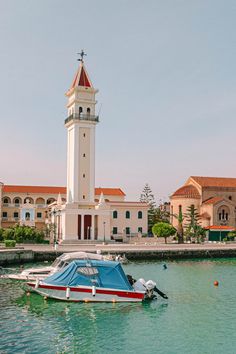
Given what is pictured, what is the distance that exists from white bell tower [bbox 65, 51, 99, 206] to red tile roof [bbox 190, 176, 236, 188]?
28.7m

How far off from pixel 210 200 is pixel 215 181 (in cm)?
632

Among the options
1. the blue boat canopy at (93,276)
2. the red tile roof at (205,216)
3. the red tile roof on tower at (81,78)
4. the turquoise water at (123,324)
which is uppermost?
the red tile roof on tower at (81,78)

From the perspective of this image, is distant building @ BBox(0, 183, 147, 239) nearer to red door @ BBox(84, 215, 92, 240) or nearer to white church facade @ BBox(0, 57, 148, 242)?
white church facade @ BBox(0, 57, 148, 242)

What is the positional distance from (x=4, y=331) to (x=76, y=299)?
25.0 ft

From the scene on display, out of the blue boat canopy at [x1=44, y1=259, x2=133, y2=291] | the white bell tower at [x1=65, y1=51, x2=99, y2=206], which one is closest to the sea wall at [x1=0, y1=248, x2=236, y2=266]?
the white bell tower at [x1=65, y1=51, x2=99, y2=206]

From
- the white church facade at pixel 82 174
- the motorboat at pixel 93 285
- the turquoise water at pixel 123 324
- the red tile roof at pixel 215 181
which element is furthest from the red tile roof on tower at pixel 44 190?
the motorboat at pixel 93 285

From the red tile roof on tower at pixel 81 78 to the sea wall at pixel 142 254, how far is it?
3152 cm

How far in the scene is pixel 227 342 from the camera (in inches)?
840

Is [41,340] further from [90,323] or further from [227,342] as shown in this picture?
[227,342]

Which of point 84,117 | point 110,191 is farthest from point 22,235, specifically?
point 110,191

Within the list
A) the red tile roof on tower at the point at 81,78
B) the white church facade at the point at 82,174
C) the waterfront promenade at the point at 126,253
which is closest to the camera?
the waterfront promenade at the point at 126,253

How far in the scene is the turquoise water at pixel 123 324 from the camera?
66.8 ft

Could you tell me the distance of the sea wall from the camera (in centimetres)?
5069

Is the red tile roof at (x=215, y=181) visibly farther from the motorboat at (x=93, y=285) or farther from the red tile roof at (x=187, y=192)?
the motorboat at (x=93, y=285)
